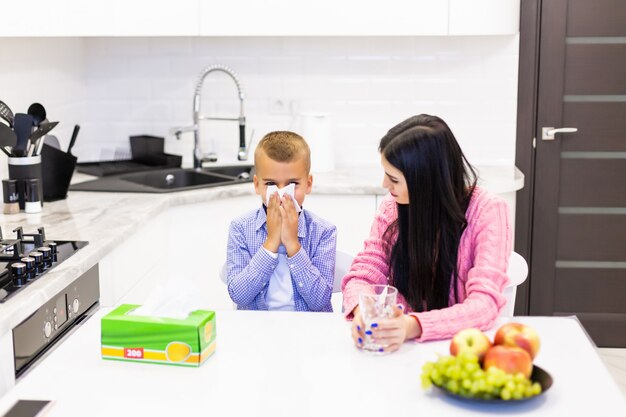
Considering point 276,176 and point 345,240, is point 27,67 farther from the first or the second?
point 276,176

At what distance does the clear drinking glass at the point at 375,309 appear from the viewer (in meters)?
1.88

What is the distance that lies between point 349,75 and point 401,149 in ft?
7.11

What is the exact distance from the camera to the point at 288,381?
5.72ft

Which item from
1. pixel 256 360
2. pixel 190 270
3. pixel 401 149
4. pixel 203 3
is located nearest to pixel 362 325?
pixel 256 360

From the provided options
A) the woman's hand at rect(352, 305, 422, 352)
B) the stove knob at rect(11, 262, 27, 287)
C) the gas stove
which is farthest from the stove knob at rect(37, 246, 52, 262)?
the woman's hand at rect(352, 305, 422, 352)

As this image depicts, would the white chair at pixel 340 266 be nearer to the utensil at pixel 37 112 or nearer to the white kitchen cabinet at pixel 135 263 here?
the white kitchen cabinet at pixel 135 263

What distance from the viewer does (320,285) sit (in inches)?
95.2

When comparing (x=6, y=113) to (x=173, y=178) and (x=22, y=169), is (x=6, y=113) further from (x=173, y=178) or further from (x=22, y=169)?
(x=173, y=178)

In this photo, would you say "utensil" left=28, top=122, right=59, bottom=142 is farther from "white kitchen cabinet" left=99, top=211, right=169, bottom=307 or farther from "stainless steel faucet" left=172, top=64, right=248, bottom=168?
"stainless steel faucet" left=172, top=64, right=248, bottom=168

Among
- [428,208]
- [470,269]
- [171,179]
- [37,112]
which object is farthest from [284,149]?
[171,179]

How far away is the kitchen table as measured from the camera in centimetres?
162

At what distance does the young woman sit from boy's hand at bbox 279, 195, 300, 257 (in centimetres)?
17

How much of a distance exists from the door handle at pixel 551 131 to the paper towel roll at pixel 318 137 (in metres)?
1.05

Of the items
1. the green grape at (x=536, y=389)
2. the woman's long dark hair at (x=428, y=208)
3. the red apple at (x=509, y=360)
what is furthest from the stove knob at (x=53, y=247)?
the green grape at (x=536, y=389)
